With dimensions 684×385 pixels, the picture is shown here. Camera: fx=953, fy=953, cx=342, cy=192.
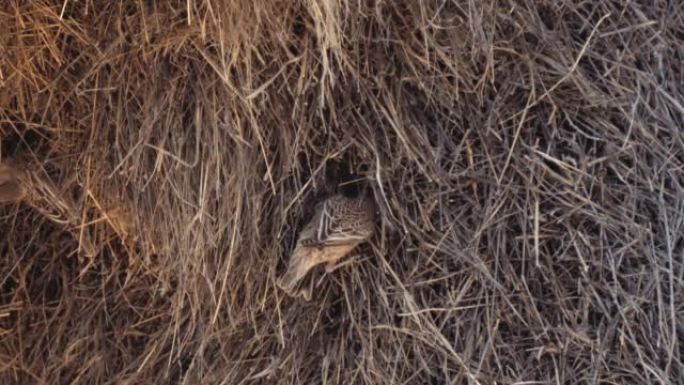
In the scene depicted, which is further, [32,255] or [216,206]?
[32,255]

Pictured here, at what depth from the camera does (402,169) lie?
4.45 ft

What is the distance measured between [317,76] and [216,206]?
0.24 m

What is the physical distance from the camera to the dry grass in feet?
4.29

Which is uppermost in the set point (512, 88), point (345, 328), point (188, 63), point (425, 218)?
point (188, 63)

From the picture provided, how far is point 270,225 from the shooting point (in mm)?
1371

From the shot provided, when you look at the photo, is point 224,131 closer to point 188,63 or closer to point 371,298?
point 188,63

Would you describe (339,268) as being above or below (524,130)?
below

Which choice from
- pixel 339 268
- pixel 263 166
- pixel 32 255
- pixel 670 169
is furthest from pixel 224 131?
pixel 670 169

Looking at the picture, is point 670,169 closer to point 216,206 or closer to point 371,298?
point 371,298

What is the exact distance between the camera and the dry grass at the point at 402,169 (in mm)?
1307

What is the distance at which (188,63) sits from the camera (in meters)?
1.32

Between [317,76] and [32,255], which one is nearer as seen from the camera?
[317,76]

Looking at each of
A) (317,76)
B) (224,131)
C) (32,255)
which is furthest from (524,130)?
(32,255)

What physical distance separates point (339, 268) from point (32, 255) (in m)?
0.49
